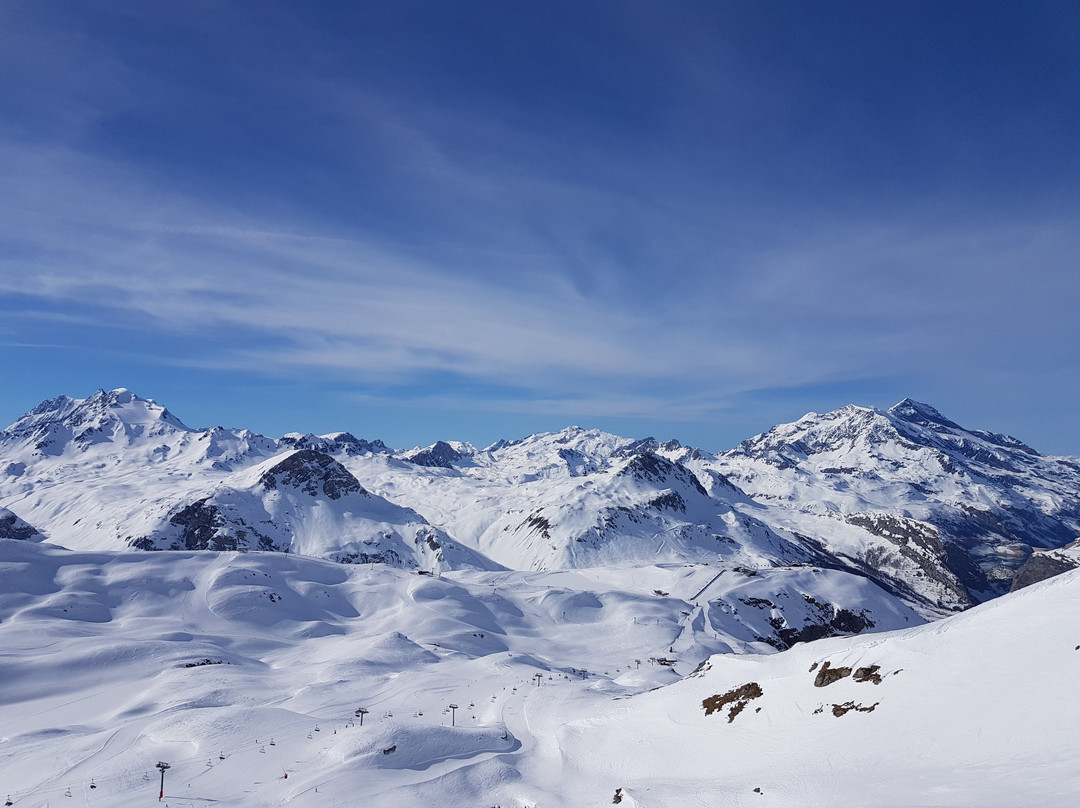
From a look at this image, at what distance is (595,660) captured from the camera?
11456 cm

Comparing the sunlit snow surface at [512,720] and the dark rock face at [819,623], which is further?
the dark rock face at [819,623]

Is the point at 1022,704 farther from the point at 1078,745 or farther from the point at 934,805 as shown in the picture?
the point at 934,805

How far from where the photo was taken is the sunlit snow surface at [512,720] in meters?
24.7

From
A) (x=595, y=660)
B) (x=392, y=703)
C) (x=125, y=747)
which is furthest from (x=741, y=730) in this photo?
(x=595, y=660)

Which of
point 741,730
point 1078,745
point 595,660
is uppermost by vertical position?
point 1078,745

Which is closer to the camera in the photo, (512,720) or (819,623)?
(512,720)

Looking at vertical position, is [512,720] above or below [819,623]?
above

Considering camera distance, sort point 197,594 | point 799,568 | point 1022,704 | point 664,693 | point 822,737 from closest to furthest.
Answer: point 1022,704
point 822,737
point 664,693
point 197,594
point 799,568

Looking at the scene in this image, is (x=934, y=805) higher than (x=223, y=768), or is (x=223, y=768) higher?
(x=934, y=805)

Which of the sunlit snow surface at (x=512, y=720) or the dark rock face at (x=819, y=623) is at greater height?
the sunlit snow surface at (x=512, y=720)

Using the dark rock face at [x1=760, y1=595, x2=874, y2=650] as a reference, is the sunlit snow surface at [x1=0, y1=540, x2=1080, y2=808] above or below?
above

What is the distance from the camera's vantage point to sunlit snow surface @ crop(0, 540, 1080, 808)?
24672 mm

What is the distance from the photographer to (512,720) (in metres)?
56.0

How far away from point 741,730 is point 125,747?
47.6 meters
